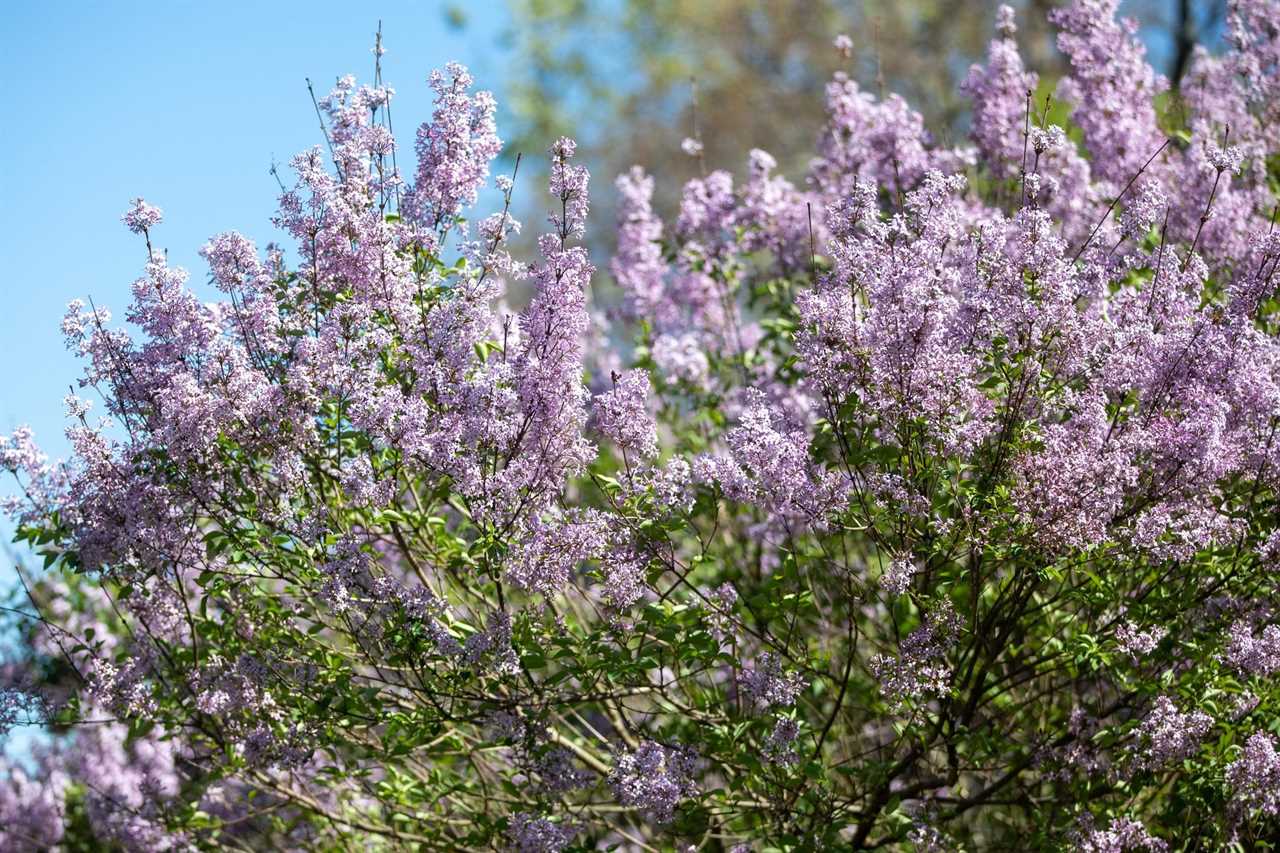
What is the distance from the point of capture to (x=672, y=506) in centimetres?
489

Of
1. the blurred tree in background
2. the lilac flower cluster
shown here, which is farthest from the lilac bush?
the blurred tree in background

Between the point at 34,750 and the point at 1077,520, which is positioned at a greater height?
the point at 34,750

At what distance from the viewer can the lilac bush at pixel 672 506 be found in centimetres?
468

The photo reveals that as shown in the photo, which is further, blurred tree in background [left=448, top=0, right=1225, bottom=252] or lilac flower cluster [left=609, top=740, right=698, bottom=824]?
blurred tree in background [left=448, top=0, right=1225, bottom=252]

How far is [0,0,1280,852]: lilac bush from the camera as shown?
4.68m

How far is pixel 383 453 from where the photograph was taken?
5172 millimetres

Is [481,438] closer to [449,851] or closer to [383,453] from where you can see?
[383,453]

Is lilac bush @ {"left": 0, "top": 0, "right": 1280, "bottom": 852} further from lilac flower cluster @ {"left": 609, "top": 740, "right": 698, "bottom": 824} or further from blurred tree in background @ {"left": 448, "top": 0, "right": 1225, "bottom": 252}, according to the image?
blurred tree in background @ {"left": 448, "top": 0, "right": 1225, "bottom": 252}

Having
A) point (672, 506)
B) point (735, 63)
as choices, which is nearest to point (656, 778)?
point (672, 506)

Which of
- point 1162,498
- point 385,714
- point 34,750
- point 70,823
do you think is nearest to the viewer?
point 1162,498

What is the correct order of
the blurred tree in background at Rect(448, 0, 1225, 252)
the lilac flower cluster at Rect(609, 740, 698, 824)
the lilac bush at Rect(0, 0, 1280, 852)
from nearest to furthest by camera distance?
the lilac bush at Rect(0, 0, 1280, 852) → the lilac flower cluster at Rect(609, 740, 698, 824) → the blurred tree in background at Rect(448, 0, 1225, 252)

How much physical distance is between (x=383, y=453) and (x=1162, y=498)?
286cm

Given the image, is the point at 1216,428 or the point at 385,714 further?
the point at 385,714

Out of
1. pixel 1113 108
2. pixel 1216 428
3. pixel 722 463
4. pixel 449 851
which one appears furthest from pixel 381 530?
pixel 1113 108
